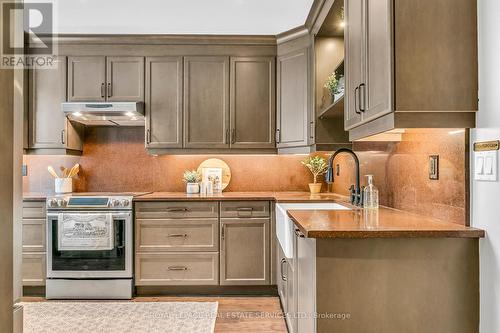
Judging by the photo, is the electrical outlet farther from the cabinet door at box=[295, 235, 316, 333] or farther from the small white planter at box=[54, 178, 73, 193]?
the small white planter at box=[54, 178, 73, 193]

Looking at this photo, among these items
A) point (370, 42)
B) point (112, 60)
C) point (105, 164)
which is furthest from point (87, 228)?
point (370, 42)

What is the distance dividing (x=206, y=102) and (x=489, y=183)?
2720mm

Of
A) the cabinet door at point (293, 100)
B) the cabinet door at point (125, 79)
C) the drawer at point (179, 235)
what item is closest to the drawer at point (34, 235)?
the drawer at point (179, 235)

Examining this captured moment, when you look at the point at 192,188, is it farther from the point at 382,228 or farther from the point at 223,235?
the point at 382,228

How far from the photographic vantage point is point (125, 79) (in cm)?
360

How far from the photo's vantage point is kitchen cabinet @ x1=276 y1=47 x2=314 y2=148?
3443 millimetres

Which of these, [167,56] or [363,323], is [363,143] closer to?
[363,323]

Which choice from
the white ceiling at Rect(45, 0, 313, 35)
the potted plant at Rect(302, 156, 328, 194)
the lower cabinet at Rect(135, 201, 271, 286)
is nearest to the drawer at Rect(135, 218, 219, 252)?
the lower cabinet at Rect(135, 201, 271, 286)

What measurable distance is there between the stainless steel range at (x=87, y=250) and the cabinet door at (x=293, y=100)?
5.32 feet

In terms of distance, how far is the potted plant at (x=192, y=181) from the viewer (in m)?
3.71

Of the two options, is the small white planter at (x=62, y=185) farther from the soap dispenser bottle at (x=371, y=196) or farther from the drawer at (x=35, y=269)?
the soap dispenser bottle at (x=371, y=196)

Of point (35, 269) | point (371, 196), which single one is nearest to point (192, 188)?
point (35, 269)

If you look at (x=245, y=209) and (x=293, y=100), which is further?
(x=293, y=100)

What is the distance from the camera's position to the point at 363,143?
2885mm
